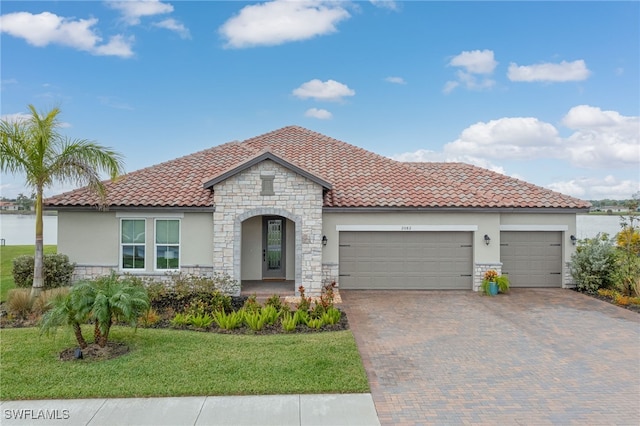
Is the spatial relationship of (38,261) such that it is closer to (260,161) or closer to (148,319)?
(148,319)

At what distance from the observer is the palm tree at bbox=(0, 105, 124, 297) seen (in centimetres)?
1170

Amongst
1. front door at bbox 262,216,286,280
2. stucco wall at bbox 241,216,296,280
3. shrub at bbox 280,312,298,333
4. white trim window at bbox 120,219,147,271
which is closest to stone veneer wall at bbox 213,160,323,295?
stucco wall at bbox 241,216,296,280

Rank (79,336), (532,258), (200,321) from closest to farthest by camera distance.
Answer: (79,336), (200,321), (532,258)

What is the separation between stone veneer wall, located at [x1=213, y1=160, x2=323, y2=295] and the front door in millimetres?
2005

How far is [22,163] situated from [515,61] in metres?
19.7

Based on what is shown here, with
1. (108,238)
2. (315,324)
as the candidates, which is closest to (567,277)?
(315,324)

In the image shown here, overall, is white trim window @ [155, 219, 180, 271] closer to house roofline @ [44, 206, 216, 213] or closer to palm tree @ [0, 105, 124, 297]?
house roofline @ [44, 206, 216, 213]

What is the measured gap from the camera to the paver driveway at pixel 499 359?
6.25m

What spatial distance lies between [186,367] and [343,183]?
10.5 m

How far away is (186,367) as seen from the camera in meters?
7.56

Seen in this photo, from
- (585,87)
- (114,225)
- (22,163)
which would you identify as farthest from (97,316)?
(585,87)

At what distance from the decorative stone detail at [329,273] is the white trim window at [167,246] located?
5.49 metres

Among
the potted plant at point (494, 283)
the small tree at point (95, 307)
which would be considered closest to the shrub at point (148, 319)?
the small tree at point (95, 307)

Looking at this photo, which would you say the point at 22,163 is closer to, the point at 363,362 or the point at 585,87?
the point at 363,362
